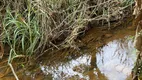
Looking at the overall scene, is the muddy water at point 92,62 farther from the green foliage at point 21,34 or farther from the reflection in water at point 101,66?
the green foliage at point 21,34

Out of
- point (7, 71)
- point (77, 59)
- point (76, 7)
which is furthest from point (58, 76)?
point (76, 7)

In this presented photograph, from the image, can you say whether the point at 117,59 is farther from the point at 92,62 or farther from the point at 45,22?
the point at 45,22

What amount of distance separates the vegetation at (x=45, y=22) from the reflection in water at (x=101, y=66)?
193 millimetres

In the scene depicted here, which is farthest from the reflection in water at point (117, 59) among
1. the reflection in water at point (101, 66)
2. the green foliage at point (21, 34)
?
the green foliage at point (21, 34)

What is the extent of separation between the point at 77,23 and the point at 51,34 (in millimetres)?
251

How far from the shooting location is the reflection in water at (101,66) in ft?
6.80

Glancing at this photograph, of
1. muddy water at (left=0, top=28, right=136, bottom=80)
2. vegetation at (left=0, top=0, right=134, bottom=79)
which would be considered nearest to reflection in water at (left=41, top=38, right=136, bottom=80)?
muddy water at (left=0, top=28, right=136, bottom=80)

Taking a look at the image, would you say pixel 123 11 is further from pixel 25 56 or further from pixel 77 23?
pixel 25 56

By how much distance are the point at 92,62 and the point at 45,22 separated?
53 cm

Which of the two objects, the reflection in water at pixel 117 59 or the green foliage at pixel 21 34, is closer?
the reflection in water at pixel 117 59

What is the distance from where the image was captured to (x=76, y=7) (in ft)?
8.75

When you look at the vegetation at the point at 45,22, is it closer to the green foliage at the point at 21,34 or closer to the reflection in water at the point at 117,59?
the green foliage at the point at 21,34

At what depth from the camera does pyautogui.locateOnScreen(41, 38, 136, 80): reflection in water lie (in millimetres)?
2072

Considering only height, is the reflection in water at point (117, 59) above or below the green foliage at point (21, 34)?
below
